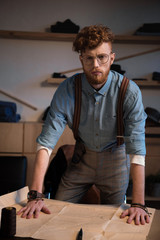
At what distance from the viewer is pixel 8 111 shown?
375 centimetres

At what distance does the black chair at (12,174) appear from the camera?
3.03m

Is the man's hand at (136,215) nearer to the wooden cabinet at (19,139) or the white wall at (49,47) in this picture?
the wooden cabinet at (19,139)

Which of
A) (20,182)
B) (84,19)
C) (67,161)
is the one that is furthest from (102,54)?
(84,19)

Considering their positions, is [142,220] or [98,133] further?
[98,133]

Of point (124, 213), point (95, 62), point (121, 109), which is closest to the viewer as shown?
point (124, 213)

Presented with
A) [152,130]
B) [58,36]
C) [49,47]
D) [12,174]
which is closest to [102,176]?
[12,174]

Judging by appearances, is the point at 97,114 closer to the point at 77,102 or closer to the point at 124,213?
the point at 77,102

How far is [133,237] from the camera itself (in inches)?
47.4

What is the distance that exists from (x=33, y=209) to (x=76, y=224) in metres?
0.24

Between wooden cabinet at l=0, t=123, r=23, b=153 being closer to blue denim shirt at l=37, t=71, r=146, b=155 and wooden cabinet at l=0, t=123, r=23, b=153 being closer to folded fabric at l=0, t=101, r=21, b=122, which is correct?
folded fabric at l=0, t=101, r=21, b=122

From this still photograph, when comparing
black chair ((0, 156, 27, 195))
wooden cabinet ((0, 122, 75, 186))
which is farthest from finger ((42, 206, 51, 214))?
wooden cabinet ((0, 122, 75, 186))

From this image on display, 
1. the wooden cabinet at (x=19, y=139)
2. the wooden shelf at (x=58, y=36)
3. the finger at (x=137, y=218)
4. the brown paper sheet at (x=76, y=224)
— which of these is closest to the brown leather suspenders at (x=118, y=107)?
the brown paper sheet at (x=76, y=224)

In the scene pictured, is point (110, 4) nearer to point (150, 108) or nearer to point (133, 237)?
point (150, 108)

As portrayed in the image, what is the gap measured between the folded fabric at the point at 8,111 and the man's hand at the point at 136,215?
100 inches
